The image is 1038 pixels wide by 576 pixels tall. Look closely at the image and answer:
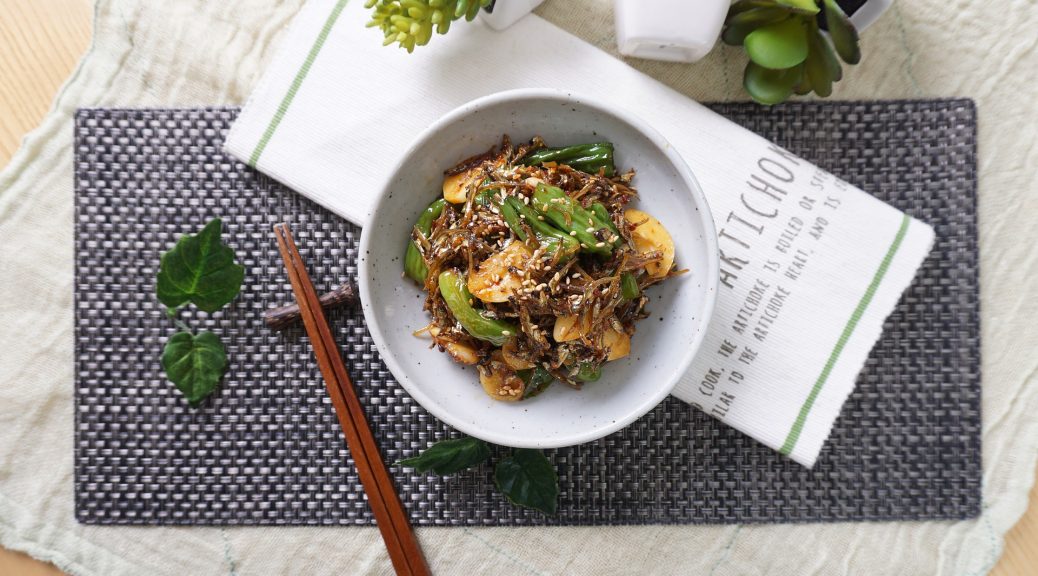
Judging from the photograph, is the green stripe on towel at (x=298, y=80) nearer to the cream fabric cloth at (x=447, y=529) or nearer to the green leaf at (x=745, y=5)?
the cream fabric cloth at (x=447, y=529)

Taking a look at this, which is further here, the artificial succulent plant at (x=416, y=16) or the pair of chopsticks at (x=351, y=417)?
the pair of chopsticks at (x=351, y=417)

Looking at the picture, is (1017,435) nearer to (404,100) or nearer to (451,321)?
(451,321)

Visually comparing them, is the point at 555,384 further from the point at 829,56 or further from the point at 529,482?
the point at 829,56

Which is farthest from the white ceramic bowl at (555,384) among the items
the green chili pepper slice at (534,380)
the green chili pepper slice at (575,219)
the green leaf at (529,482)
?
the green leaf at (529,482)

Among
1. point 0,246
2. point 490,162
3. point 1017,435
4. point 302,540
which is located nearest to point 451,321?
point 490,162

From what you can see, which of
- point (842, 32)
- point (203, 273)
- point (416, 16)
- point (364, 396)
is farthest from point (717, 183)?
point (203, 273)

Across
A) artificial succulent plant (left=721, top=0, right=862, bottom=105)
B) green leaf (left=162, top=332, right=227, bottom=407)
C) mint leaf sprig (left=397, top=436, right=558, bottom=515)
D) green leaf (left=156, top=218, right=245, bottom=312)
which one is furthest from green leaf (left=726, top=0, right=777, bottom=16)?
green leaf (left=162, top=332, right=227, bottom=407)
